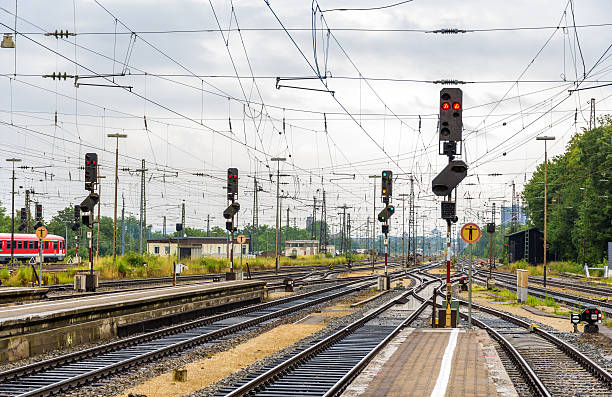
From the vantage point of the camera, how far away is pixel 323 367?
1534cm

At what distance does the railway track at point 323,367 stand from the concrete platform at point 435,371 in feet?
1.20

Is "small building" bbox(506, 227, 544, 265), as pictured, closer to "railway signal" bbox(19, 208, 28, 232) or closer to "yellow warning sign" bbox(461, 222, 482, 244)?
"railway signal" bbox(19, 208, 28, 232)

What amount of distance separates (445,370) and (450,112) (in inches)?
308

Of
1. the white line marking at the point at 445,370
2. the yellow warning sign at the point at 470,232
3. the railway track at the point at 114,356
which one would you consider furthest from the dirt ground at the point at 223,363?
the yellow warning sign at the point at 470,232

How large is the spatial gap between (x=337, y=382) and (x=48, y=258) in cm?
6747

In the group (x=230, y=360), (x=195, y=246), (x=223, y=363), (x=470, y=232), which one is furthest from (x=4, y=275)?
(x=195, y=246)

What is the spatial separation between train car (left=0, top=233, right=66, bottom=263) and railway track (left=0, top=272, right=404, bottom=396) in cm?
4577

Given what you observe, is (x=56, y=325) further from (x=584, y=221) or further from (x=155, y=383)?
(x=584, y=221)

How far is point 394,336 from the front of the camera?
2012 centimetres

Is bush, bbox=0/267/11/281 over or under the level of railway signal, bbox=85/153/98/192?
under

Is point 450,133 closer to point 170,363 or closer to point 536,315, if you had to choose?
point 170,363

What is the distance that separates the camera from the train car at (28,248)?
65787 mm

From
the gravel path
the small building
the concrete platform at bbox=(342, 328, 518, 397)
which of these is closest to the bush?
the gravel path

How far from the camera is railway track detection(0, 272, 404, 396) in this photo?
1288 centimetres
